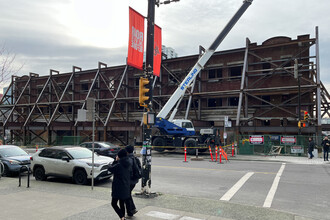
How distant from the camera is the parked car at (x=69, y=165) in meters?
10.2

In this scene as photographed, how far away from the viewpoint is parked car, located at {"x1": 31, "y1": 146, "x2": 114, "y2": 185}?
10.2 meters

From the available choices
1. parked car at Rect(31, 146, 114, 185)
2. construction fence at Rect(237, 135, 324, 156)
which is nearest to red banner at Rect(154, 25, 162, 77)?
parked car at Rect(31, 146, 114, 185)

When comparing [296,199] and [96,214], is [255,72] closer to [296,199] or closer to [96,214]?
[296,199]

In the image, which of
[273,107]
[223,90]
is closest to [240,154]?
[273,107]

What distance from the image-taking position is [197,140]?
22172 mm

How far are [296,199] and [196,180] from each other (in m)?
4.03

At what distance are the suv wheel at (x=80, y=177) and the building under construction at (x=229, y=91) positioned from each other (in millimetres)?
15835

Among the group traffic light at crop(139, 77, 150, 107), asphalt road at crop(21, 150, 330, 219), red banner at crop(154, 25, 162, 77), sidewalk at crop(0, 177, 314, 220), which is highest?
red banner at crop(154, 25, 162, 77)

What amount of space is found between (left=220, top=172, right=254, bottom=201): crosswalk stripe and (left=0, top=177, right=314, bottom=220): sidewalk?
0.99 meters

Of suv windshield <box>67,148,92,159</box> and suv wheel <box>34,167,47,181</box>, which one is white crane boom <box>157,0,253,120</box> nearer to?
suv windshield <box>67,148,92,159</box>

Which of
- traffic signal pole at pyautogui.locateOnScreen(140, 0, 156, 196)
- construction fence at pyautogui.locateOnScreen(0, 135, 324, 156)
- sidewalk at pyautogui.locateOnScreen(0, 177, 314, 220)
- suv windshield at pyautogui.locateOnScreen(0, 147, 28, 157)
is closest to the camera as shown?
sidewalk at pyautogui.locateOnScreen(0, 177, 314, 220)

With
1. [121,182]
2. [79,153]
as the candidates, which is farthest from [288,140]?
[121,182]

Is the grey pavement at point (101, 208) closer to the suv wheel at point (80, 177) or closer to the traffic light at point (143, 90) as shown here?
the suv wheel at point (80, 177)

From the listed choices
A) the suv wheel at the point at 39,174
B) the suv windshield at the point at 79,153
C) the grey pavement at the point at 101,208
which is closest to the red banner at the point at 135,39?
the grey pavement at the point at 101,208
